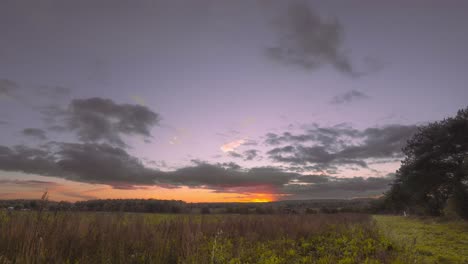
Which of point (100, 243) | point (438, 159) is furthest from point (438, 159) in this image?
point (100, 243)

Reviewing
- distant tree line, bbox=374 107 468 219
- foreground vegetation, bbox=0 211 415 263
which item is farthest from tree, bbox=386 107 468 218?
foreground vegetation, bbox=0 211 415 263

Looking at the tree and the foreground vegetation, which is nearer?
the foreground vegetation

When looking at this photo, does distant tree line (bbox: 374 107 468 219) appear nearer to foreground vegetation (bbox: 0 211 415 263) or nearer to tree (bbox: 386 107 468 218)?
tree (bbox: 386 107 468 218)

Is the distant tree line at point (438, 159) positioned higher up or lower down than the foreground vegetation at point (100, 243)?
higher up

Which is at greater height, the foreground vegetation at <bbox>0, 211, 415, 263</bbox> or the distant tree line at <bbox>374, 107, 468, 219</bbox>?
the distant tree line at <bbox>374, 107, 468, 219</bbox>

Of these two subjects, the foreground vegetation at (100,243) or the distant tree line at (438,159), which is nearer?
the foreground vegetation at (100,243)

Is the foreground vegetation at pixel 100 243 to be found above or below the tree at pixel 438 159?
below

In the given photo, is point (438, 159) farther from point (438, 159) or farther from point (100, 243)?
point (100, 243)

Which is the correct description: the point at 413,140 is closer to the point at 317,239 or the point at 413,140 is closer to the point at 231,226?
the point at 317,239

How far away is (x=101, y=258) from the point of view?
639cm

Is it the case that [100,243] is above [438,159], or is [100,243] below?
below

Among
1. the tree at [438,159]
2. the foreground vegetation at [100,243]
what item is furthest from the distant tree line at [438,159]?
the foreground vegetation at [100,243]

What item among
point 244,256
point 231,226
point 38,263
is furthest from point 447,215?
point 38,263

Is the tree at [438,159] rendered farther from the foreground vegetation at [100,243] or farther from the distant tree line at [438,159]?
the foreground vegetation at [100,243]
